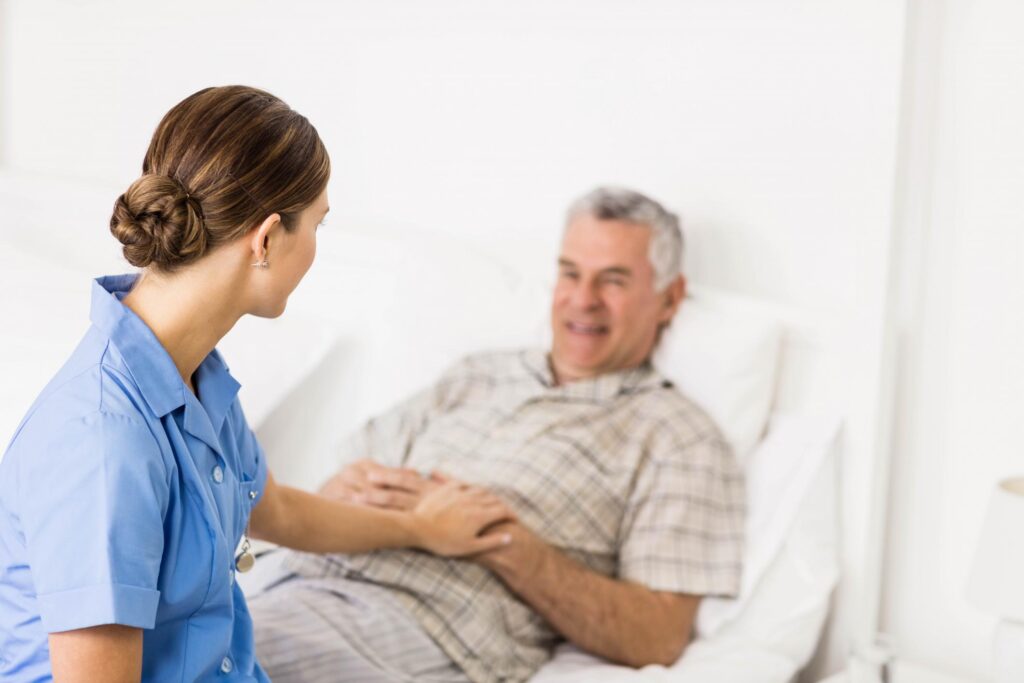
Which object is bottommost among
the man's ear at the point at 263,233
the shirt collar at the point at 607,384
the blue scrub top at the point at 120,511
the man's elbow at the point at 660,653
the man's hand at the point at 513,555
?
the man's elbow at the point at 660,653

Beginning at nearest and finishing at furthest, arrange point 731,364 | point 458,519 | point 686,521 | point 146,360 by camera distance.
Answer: point 146,360, point 458,519, point 686,521, point 731,364

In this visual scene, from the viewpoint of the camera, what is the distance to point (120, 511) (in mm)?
1065

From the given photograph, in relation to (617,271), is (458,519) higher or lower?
lower

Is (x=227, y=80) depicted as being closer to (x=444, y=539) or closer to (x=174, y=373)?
(x=444, y=539)

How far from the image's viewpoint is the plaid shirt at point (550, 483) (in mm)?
1855

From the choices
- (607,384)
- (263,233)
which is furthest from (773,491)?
(263,233)

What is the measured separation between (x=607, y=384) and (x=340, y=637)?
67 cm

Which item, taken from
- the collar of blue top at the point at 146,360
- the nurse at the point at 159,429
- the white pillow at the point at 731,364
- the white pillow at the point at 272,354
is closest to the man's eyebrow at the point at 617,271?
the white pillow at the point at 731,364

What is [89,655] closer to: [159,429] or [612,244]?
[159,429]

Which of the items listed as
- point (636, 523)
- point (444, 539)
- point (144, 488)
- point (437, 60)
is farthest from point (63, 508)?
point (437, 60)

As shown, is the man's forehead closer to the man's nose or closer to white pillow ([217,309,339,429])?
the man's nose

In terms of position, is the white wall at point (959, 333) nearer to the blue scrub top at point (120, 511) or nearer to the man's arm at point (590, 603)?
the man's arm at point (590, 603)

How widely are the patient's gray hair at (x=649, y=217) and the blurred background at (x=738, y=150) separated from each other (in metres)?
0.16

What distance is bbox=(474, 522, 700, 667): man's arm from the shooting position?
1.87 metres
